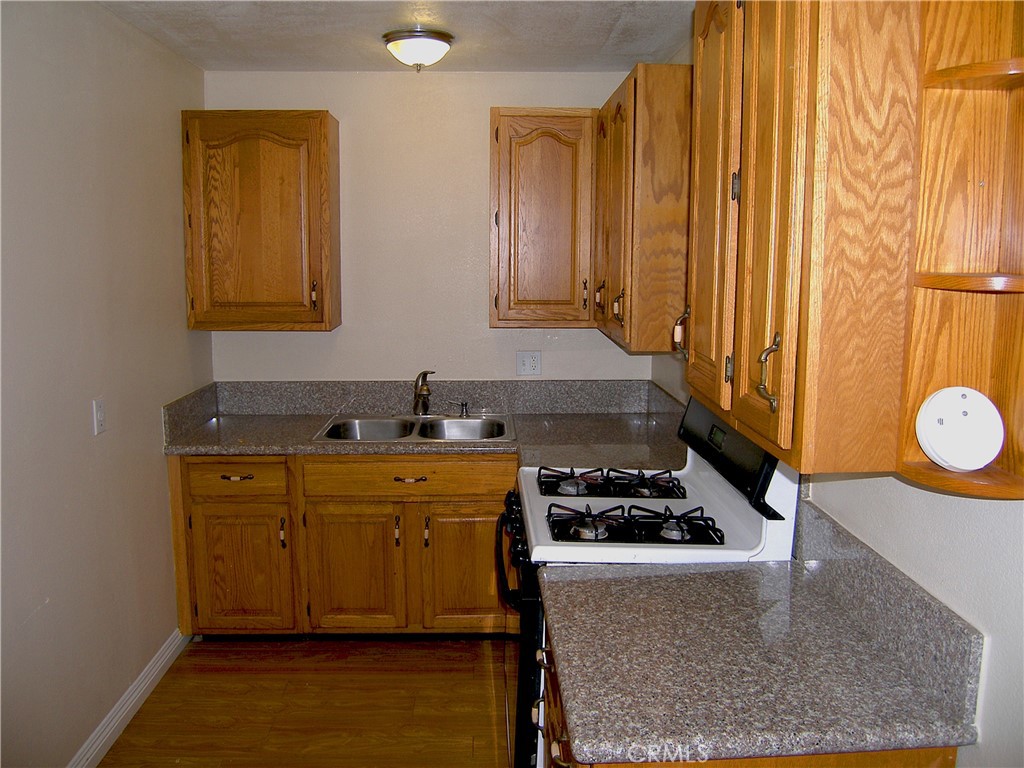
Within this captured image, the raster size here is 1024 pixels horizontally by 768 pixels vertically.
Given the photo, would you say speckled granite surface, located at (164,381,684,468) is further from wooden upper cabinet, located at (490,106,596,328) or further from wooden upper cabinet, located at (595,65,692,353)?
wooden upper cabinet, located at (595,65,692,353)

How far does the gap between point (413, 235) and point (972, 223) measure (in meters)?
2.80

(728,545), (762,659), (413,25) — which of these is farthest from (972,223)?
(413,25)

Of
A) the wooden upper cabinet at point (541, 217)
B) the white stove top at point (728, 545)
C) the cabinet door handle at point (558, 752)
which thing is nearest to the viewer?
the cabinet door handle at point (558, 752)

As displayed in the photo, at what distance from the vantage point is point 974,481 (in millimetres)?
1239

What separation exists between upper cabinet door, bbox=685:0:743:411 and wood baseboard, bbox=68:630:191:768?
2061 millimetres

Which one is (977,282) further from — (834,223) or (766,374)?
(766,374)

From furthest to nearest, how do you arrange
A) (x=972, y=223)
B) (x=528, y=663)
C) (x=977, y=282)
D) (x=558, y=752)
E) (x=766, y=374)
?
(x=528, y=663) < (x=558, y=752) < (x=766, y=374) < (x=972, y=223) < (x=977, y=282)

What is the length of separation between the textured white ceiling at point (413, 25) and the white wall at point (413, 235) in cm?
8

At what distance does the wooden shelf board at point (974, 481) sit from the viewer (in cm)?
121

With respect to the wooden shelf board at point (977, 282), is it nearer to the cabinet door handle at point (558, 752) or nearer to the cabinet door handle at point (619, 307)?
the cabinet door handle at point (558, 752)

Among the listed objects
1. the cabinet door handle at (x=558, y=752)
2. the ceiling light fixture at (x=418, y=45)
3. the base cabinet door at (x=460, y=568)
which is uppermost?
the ceiling light fixture at (x=418, y=45)

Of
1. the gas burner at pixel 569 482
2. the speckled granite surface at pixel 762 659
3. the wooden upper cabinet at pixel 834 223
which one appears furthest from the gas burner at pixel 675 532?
the wooden upper cabinet at pixel 834 223

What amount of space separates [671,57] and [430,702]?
2501mm

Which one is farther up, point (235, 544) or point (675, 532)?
point (675, 532)
